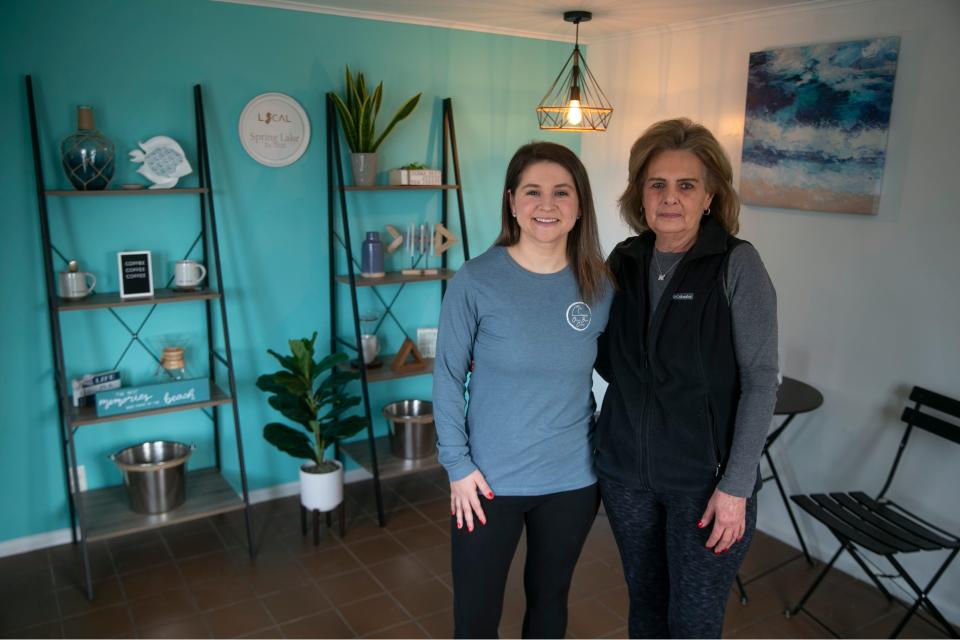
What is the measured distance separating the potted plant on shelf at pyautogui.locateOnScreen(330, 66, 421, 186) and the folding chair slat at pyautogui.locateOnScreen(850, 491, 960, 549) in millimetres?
2474

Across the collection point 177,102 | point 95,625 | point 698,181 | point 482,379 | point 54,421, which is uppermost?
point 177,102

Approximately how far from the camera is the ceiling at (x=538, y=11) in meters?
3.25

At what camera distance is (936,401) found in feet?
9.11

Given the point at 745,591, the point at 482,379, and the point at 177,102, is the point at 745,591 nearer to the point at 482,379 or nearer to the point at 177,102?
the point at 482,379

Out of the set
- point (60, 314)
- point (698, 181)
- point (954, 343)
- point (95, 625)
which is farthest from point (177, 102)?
point (954, 343)

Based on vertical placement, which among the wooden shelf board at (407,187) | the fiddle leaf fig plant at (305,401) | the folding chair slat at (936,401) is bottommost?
the fiddle leaf fig plant at (305,401)

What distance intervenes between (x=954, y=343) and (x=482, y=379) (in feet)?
6.52

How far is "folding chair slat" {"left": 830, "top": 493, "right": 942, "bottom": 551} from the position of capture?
2.53 meters

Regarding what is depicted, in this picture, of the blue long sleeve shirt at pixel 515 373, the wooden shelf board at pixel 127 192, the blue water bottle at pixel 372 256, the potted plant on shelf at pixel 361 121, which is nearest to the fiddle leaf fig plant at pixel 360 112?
the potted plant on shelf at pixel 361 121

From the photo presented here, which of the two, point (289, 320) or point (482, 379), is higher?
point (482, 379)

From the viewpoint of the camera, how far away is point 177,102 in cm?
325

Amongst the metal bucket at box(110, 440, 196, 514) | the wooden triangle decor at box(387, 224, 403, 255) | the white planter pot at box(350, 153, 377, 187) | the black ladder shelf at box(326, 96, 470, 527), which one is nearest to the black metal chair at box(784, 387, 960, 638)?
the black ladder shelf at box(326, 96, 470, 527)

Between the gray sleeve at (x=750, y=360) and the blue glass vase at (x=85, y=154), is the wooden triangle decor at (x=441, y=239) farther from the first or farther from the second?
the gray sleeve at (x=750, y=360)

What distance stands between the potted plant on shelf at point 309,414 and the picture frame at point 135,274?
1.88 ft
